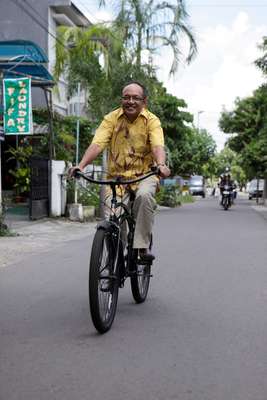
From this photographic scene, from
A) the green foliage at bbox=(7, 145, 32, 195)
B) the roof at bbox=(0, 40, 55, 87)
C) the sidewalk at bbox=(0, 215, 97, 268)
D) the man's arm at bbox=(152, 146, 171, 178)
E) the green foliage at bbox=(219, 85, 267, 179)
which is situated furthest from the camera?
the green foliage at bbox=(219, 85, 267, 179)

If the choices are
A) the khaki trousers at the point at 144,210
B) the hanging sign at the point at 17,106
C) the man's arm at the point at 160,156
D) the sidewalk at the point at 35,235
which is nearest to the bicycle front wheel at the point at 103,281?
the khaki trousers at the point at 144,210

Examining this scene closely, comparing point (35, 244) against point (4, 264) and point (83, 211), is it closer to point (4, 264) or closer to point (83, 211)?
point (4, 264)

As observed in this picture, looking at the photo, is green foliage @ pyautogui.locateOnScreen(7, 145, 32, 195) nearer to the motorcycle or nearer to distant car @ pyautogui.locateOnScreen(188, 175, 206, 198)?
the motorcycle

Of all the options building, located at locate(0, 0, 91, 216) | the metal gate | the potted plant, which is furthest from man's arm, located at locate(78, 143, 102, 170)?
building, located at locate(0, 0, 91, 216)

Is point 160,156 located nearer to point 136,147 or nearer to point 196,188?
point 136,147

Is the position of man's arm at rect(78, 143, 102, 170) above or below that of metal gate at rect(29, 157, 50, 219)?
above

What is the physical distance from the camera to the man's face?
5.32 m

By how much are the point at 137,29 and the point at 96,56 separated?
2718mm

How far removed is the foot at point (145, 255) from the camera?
5.40m

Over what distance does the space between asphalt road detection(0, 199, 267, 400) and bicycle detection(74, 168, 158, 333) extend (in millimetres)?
193

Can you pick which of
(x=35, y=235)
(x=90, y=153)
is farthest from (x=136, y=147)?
(x=35, y=235)

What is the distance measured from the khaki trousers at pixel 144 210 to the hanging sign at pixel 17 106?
904cm

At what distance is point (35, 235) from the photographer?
42.4 ft

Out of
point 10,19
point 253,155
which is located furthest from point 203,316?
point 253,155
